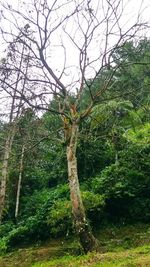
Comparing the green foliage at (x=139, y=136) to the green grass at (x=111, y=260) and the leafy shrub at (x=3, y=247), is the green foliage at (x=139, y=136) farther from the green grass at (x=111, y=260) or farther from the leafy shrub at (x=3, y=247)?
the leafy shrub at (x=3, y=247)

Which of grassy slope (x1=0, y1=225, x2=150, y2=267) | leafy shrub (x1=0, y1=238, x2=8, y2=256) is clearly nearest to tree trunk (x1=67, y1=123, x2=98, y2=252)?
grassy slope (x1=0, y1=225, x2=150, y2=267)

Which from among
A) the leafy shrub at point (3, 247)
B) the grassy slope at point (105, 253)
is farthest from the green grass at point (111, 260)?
the leafy shrub at point (3, 247)

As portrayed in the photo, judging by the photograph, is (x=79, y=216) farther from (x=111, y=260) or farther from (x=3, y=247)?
(x=3, y=247)

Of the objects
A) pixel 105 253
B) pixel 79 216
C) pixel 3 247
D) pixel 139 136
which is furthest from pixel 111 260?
pixel 139 136

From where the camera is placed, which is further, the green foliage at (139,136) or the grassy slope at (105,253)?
the green foliage at (139,136)

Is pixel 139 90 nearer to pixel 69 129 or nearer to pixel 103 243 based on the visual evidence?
pixel 69 129

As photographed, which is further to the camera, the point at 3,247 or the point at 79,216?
the point at 3,247

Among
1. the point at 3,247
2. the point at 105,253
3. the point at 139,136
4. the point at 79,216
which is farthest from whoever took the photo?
the point at 139,136

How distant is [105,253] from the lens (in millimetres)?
8484

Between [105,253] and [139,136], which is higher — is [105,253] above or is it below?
below

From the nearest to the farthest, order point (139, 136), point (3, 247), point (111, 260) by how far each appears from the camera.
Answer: point (111, 260)
point (3, 247)
point (139, 136)

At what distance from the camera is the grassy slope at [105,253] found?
296 inches

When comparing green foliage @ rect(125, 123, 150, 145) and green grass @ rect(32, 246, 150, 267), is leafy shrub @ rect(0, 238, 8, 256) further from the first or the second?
green foliage @ rect(125, 123, 150, 145)

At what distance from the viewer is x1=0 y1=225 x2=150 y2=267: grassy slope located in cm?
753
